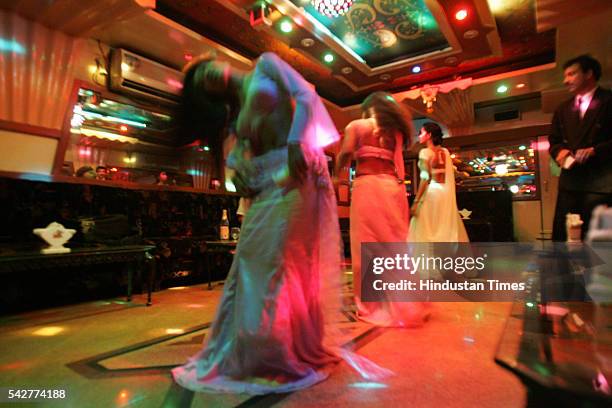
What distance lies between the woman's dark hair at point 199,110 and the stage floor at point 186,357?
1.04m

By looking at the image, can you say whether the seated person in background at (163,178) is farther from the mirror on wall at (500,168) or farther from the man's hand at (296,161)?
the mirror on wall at (500,168)

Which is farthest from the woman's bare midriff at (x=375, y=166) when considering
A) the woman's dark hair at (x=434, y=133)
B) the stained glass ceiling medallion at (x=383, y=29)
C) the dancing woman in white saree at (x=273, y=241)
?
the stained glass ceiling medallion at (x=383, y=29)

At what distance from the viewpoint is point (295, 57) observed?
5.36m

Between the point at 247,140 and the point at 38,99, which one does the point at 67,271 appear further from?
the point at 247,140

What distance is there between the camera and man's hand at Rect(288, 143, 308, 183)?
1.44 meters

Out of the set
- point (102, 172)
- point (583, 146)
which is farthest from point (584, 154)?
point (102, 172)

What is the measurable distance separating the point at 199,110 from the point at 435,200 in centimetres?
308

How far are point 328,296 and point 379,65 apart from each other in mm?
5063

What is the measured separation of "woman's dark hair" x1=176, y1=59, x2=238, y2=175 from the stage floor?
3.42 ft

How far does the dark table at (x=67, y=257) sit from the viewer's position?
7.55 feet

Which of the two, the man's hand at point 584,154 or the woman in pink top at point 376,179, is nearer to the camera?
the man's hand at point 584,154

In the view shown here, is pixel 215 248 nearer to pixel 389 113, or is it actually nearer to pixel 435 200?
pixel 389 113

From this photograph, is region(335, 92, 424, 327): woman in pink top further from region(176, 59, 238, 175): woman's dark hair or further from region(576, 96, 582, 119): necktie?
region(176, 59, 238, 175): woman's dark hair

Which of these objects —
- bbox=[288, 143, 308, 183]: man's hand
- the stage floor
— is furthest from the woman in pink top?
bbox=[288, 143, 308, 183]: man's hand
